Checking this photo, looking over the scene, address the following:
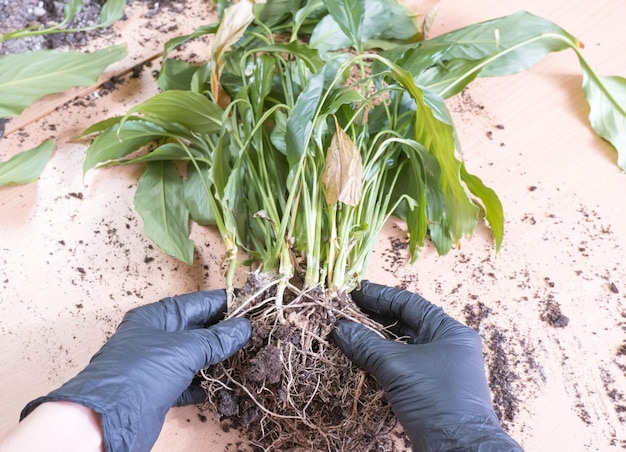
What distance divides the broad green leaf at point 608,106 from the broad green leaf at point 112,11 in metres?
1.00

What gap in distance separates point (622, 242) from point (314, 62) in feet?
2.32

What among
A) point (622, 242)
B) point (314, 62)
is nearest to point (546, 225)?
point (622, 242)

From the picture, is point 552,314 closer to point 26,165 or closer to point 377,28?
point 377,28

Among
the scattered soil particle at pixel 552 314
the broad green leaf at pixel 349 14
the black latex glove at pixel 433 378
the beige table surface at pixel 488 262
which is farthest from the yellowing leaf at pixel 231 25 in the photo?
the scattered soil particle at pixel 552 314

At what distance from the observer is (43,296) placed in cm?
100

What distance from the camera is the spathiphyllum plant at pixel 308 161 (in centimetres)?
81

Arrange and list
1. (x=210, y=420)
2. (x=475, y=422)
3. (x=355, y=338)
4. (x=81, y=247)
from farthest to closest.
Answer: (x=81, y=247) → (x=210, y=420) → (x=355, y=338) → (x=475, y=422)

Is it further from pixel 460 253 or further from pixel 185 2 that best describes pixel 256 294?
pixel 185 2

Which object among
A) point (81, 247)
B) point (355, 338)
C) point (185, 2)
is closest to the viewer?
point (355, 338)

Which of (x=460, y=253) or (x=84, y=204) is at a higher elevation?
(x=84, y=204)

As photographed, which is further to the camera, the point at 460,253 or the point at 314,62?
the point at 460,253

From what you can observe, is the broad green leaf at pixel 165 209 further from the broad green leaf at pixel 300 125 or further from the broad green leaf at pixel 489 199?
the broad green leaf at pixel 489 199

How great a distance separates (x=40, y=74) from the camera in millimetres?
1090

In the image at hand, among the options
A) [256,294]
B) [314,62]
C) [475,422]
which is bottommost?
[475,422]
